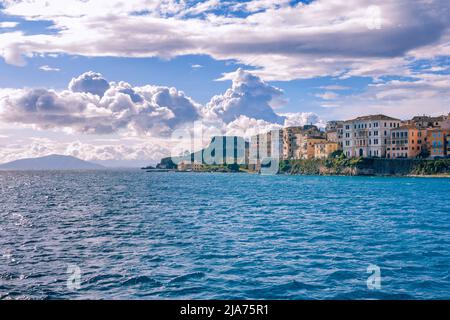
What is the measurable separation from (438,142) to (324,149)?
158 feet

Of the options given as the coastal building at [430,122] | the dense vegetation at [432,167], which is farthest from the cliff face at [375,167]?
the coastal building at [430,122]

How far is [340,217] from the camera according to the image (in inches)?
1704

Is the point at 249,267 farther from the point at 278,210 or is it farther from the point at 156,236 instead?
the point at 278,210

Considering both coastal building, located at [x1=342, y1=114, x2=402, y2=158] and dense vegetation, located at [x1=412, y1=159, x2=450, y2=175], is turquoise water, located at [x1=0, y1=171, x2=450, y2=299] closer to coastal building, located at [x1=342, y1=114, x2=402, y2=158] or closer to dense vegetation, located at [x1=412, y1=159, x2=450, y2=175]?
dense vegetation, located at [x1=412, y1=159, x2=450, y2=175]

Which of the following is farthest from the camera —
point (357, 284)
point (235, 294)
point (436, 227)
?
point (436, 227)

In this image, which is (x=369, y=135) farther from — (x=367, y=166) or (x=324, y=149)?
(x=324, y=149)

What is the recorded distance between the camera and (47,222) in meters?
41.7

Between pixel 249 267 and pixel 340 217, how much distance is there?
24152 mm

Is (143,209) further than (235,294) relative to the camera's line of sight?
Yes

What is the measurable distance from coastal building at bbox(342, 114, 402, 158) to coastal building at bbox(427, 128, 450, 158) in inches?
557

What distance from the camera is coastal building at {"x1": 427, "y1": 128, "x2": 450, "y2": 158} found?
140 metres

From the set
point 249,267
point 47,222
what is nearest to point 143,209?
point 47,222
